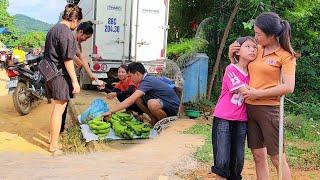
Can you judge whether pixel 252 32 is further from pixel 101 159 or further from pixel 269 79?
pixel 269 79

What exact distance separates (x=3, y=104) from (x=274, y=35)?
322 inches

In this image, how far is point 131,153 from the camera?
18.0ft

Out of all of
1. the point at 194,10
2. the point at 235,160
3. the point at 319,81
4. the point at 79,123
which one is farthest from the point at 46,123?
the point at 319,81

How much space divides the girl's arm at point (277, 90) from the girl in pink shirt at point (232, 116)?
0.47 ft

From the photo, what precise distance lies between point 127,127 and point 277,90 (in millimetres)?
3603

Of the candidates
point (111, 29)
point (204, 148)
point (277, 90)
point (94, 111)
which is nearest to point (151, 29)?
point (111, 29)

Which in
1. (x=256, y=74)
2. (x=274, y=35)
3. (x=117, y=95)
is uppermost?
(x=274, y=35)

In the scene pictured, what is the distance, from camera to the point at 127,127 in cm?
679

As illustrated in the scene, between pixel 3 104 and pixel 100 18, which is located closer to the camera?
pixel 3 104

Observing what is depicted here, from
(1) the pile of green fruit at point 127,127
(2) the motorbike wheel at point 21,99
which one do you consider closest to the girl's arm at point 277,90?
(1) the pile of green fruit at point 127,127

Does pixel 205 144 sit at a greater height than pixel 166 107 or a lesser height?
lesser

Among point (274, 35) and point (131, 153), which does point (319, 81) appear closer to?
point (131, 153)

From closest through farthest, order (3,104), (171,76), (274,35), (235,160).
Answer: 1. (274,35)
2. (235,160)
3. (171,76)
4. (3,104)

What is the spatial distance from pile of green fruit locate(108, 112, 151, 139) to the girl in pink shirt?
299 centimetres
